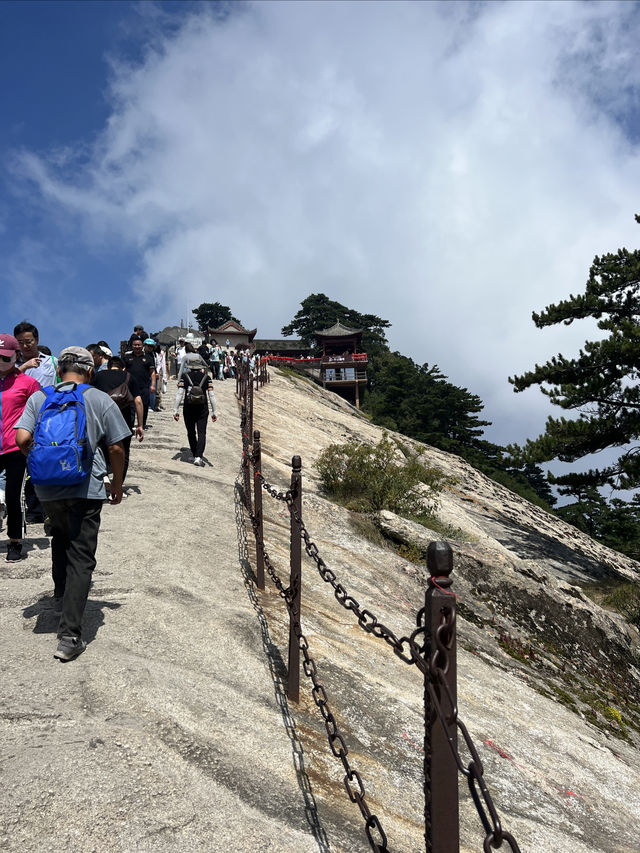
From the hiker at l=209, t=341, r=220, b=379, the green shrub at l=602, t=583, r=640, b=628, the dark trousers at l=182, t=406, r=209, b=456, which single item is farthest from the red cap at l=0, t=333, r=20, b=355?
the hiker at l=209, t=341, r=220, b=379

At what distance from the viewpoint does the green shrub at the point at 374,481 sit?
1045cm

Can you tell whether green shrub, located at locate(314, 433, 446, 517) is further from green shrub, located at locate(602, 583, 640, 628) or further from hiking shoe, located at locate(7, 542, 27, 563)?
hiking shoe, located at locate(7, 542, 27, 563)

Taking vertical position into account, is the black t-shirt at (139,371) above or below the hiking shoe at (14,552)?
above

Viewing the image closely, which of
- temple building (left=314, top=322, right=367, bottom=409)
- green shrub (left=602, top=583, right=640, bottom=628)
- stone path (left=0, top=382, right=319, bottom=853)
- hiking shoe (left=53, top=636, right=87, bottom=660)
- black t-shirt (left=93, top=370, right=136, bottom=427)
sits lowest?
green shrub (left=602, top=583, right=640, bottom=628)

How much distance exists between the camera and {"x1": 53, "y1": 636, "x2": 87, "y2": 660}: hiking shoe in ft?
12.0

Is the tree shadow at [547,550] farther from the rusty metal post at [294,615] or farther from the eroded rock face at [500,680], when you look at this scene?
the rusty metal post at [294,615]

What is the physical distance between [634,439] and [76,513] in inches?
639

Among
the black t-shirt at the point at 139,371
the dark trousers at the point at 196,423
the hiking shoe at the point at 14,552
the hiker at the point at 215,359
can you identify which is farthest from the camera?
the hiker at the point at 215,359

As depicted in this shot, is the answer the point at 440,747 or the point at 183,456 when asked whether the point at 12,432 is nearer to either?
the point at 440,747

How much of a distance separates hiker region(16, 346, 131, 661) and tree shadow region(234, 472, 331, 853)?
137cm

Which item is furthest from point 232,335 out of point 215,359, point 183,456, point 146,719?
point 146,719

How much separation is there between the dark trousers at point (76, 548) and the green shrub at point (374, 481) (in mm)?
6671

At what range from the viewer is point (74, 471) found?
3.60 metres

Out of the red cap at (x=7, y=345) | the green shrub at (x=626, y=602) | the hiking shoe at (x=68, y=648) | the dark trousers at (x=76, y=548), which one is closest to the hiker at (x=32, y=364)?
the red cap at (x=7, y=345)
